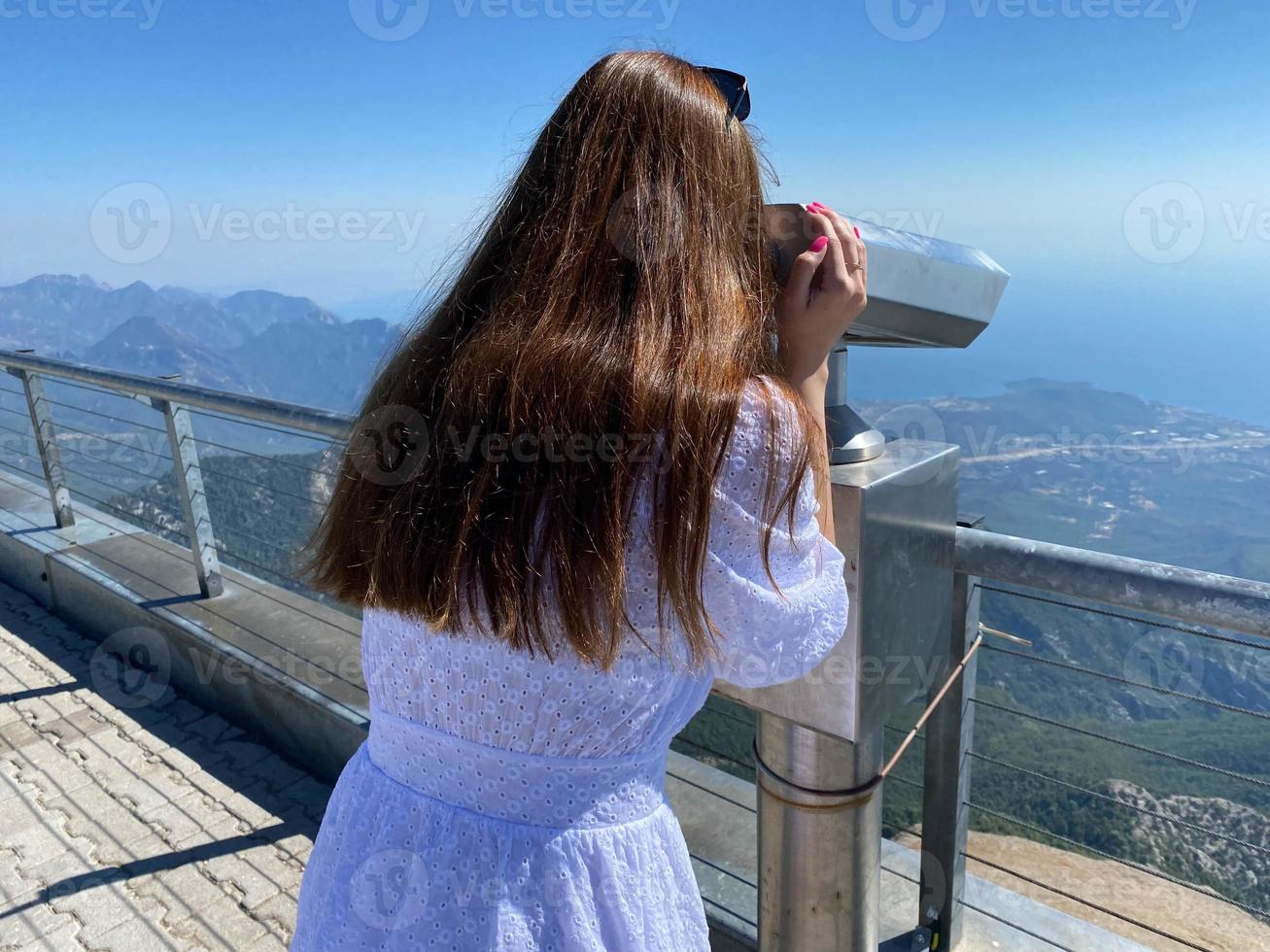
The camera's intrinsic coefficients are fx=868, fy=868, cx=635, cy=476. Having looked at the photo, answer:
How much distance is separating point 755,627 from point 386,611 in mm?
418

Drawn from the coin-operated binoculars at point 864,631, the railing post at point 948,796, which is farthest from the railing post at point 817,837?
the railing post at point 948,796

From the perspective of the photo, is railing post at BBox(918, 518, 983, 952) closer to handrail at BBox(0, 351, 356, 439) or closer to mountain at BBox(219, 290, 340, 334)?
handrail at BBox(0, 351, 356, 439)

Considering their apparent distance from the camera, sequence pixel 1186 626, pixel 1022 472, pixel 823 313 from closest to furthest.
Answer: pixel 823 313 < pixel 1186 626 < pixel 1022 472

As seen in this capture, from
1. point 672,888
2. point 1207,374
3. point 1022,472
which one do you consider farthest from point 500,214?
point 1207,374

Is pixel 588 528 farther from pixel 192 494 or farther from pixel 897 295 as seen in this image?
pixel 192 494

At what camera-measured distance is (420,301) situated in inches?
45.1

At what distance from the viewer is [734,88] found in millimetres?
1043

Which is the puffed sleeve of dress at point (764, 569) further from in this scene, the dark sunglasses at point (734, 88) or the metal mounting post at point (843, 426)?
the dark sunglasses at point (734, 88)

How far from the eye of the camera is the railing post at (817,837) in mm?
Answer: 1268

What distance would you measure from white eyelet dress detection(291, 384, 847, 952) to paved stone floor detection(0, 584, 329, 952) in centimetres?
154

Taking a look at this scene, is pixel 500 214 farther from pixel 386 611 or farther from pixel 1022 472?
pixel 1022 472

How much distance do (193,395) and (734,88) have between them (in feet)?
8.14

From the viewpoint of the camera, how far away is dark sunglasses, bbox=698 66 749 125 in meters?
1.03

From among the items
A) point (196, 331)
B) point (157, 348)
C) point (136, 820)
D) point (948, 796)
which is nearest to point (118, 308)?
point (196, 331)
